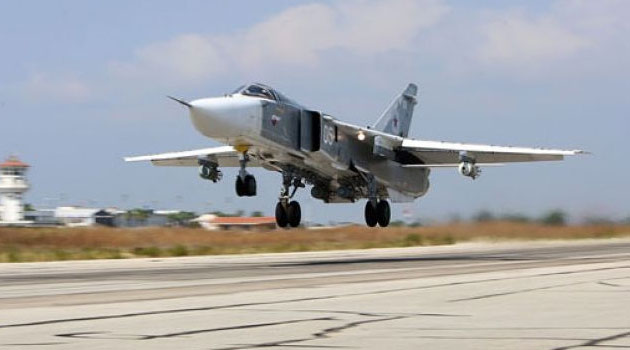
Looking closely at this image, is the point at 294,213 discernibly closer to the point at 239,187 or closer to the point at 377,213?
the point at 377,213

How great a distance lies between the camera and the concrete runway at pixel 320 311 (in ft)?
34.1

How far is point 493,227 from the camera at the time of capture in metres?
45.8

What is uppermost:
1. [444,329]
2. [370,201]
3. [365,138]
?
[365,138]

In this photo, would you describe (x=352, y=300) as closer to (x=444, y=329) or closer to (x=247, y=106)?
(x=444, y=329)

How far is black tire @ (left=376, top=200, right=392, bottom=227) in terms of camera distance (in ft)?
117

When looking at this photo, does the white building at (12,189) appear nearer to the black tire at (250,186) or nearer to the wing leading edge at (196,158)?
the wing leading edge at (196,158)

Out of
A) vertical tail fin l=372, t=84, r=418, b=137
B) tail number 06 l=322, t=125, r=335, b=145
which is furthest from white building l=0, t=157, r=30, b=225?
tail number 06 l=322, t=125, r=335, b=145

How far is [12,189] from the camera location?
107 m

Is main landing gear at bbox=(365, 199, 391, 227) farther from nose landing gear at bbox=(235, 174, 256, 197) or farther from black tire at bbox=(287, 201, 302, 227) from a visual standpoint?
nose landing gear at bbox=(235, 174, 256, 197)

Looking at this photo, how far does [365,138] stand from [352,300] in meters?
19.8

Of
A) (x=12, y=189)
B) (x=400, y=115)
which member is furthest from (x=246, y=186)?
(x=12, y=189)

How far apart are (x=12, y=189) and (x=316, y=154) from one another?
8206 centimetres

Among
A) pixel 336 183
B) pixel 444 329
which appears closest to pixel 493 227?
pixel 336 183

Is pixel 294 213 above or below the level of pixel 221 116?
below
